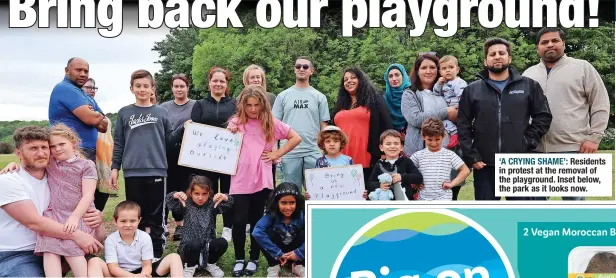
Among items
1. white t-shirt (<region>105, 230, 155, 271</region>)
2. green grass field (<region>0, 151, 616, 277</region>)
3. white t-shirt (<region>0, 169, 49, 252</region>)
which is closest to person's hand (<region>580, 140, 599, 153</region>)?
green grass field (<region>0, 151, 616, 277</region>)

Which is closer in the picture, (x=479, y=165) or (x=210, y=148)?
(x=479, y=165)

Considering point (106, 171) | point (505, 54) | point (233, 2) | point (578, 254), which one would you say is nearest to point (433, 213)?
point (578, 254)

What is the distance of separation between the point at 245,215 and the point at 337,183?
670mm

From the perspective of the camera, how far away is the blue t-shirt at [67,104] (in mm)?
5145

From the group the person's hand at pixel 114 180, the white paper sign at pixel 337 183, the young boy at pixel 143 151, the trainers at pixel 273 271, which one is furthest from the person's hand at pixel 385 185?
the person's hand at pixel 114 180

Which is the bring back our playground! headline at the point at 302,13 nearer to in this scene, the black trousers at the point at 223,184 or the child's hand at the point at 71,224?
the black trousers at the point at 223,184

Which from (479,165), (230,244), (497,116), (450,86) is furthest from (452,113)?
(230,244)

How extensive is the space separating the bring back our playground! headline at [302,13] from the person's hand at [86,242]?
128 centimetres

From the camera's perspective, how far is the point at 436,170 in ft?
17.0

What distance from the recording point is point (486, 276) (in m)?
4.49

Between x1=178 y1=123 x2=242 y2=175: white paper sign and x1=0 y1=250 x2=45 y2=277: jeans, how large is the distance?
1106 mm

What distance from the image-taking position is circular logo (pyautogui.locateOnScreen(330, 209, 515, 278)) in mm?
4484

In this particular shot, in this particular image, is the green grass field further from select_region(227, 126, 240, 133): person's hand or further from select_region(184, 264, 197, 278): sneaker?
select_region(227, 126, 240, 133): person's hand

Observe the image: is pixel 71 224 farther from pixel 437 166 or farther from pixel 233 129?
pixel 437 166
